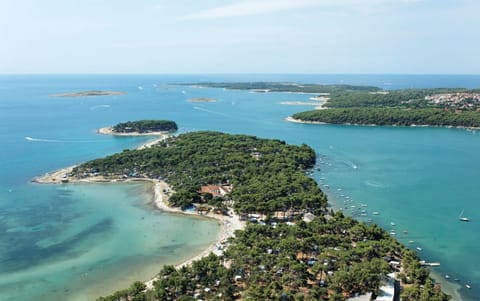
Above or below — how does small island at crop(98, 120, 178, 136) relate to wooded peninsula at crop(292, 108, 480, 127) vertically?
below

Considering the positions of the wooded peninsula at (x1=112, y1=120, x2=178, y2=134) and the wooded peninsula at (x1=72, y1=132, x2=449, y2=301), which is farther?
the wooded peninsula at (x1=112, y1=120, x2=178, y2=134)

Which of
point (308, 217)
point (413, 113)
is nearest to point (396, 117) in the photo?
point (413, 113)

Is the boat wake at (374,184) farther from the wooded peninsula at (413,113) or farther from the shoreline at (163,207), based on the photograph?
the wooded peninsula at (413,113)

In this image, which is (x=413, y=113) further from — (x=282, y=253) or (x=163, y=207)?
(x=282, y=253)

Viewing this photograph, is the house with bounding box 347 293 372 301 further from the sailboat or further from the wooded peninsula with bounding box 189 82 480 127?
the wooded peninsula with bounding box 189 82 480 127

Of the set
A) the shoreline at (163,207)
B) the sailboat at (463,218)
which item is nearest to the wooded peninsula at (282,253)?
the shoreline at (163,207)

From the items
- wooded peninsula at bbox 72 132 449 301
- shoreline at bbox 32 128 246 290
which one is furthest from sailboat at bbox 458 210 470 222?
shoreline at bbox 32 128 246 290
